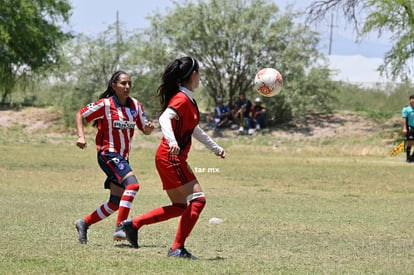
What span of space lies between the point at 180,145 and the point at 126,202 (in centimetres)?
133

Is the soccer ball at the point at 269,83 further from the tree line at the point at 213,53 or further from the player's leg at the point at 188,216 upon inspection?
the tree line at the point at 213,53

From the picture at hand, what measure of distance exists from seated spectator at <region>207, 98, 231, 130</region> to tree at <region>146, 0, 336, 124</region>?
2.10 m

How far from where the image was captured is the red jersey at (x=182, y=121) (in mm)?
7782

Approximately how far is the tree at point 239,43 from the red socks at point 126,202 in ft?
92.4

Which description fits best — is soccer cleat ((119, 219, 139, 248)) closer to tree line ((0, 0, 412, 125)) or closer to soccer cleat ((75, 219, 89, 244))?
soccer cleat ((75, 219, 89, 244))

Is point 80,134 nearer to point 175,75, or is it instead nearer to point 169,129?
point 175,75

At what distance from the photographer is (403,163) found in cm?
2314

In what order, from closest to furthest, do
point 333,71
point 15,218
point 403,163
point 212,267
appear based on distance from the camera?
point 212,267 → point 15,218 → point 403,163 → point 333,71

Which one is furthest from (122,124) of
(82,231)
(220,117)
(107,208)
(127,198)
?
(220,117)

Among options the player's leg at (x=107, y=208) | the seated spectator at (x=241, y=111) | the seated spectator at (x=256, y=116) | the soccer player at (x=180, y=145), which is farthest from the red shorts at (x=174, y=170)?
the seated spectator at (x=256, y=116)

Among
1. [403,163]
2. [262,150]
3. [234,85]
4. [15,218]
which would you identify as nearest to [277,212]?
[15,218]

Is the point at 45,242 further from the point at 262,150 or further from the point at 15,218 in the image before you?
the point at 262,150

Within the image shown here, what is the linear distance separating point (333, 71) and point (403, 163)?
14833 mm

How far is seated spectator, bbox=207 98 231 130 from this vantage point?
35562mm
